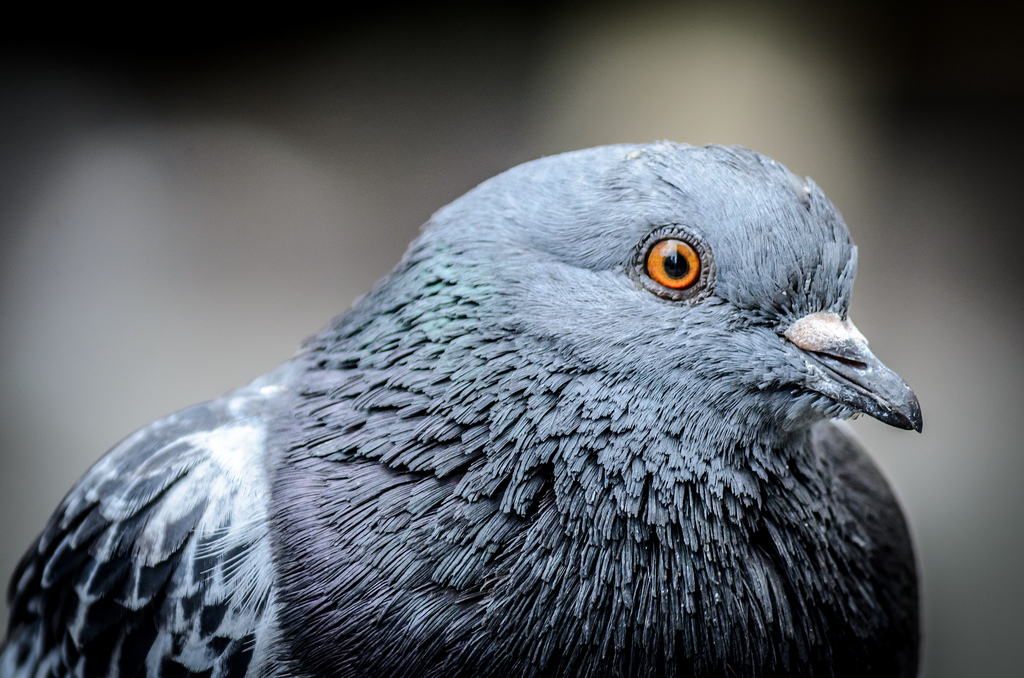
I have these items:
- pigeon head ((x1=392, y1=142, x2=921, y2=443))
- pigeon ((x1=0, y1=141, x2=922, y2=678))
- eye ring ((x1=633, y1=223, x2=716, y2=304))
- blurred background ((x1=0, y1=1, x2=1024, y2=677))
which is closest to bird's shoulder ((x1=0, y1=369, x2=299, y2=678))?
pigeon ((x1=0, y1=141, x2=922, y2=678))

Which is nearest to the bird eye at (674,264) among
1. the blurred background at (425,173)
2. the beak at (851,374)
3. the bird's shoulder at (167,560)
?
the beak at (851,374)

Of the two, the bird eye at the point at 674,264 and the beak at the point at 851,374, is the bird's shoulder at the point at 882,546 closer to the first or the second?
the beak at the point at 851,374

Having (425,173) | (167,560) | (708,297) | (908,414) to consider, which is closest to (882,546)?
(908,414)

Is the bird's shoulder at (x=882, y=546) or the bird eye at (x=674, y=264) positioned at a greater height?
the bird eye at (x=674, y=264)

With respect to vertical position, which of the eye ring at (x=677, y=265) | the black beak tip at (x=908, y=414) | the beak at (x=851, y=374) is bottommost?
the black beak tip at (x=908, y=414)

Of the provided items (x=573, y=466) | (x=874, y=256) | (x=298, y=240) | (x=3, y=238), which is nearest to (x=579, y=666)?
(x=573, y=466)

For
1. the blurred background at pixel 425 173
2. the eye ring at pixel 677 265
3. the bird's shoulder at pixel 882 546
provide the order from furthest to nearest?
the blurred background at pixel 425 173 < the bird's shoulder at pixel 882 546 < the eye ring at pixel 677 265

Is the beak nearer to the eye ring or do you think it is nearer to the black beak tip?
the black beak tip
